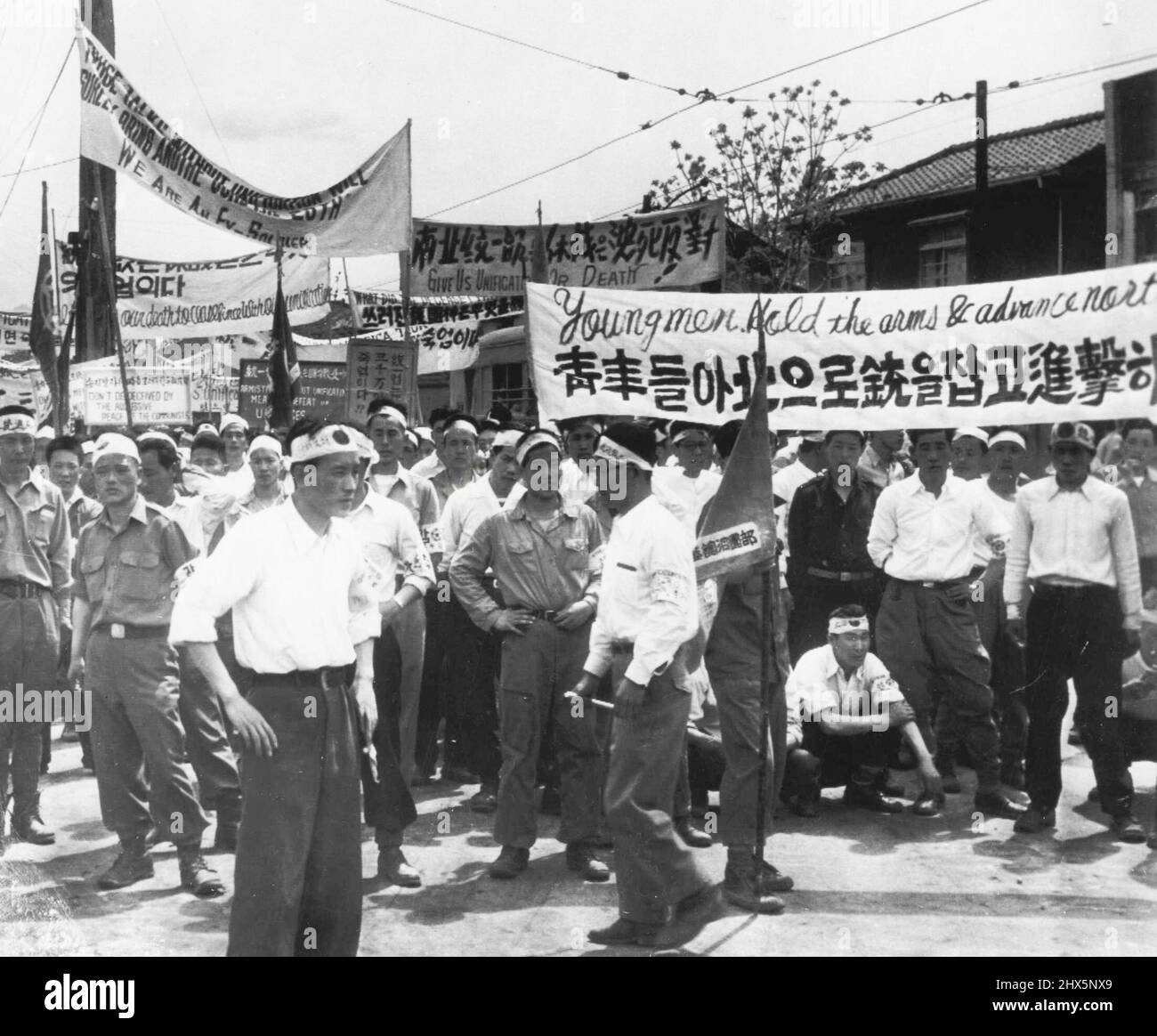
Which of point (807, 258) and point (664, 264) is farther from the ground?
point (807, 258)

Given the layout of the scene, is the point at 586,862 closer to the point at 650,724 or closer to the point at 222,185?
the point at 650,724

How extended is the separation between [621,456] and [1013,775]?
3.35 m

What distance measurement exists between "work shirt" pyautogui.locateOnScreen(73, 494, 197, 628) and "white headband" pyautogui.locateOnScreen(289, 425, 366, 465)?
167 cm

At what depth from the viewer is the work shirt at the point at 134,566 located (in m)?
5.55

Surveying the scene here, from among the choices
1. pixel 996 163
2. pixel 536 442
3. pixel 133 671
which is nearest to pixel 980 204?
pixel 996 163

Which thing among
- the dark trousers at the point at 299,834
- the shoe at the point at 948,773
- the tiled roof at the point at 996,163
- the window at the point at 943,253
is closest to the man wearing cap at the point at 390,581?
the dark trousers at the point at 299,834

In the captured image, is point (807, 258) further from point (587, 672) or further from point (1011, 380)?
point (587, 672)

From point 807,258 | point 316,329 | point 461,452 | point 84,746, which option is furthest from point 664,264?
point 316,329

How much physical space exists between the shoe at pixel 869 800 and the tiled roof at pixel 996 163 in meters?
16.3

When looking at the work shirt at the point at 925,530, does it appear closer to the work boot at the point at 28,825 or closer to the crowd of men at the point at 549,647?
the crowd of men at the point at 549,647

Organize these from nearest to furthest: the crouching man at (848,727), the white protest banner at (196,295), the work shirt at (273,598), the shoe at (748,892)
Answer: the work shirt at (273,598) < the shoe at (748,892) < the crouching man at (848,727) < the white protest banner at (196,295)
